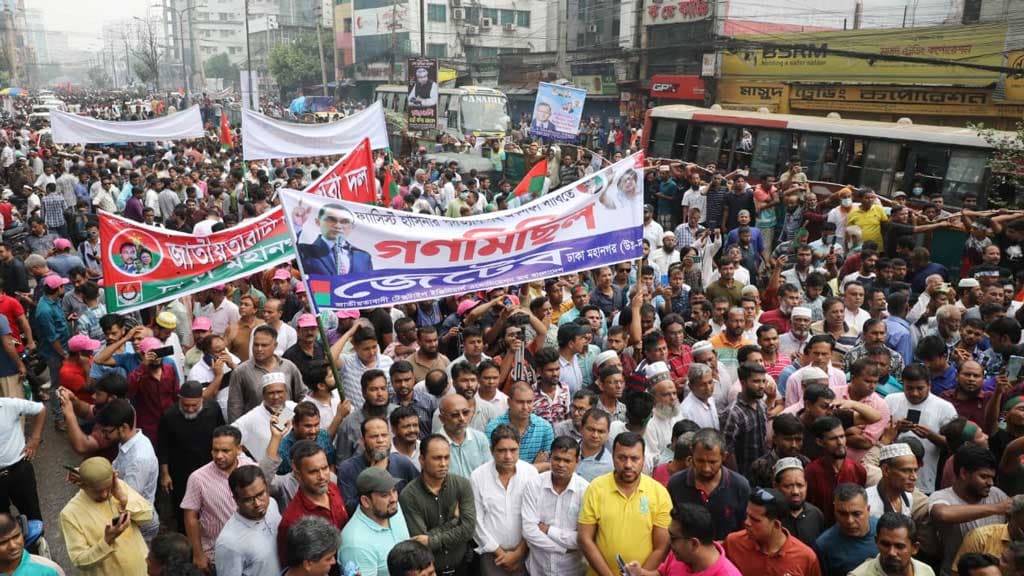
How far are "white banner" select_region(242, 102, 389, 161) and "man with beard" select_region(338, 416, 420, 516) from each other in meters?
7.18

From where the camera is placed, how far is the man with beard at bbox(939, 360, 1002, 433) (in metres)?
5.68

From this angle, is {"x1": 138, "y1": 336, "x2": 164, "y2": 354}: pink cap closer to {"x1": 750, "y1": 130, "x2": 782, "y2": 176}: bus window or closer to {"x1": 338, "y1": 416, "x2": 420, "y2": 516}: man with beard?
{"x1": 338, "y1": 416, "x2": 420, "y2": 516}: man with beard

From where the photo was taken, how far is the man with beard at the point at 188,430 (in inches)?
213

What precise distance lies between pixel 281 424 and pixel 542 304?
2719 mm

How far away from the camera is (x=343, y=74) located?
74.6 meters

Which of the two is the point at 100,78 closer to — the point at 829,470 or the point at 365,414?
the point at 365,414

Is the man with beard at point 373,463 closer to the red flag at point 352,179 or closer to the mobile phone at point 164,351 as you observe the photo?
the mobile phone at point 164,351

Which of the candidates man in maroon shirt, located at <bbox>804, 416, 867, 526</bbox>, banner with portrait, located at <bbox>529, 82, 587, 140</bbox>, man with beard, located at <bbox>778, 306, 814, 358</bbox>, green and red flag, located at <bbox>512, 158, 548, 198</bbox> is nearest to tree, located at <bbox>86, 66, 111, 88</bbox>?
banner with portrait, located at <bbox>529, 82, 587, 140</bbox>

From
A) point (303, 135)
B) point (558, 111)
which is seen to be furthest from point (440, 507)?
point (558, 111)

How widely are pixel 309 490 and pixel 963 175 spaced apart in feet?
40.5

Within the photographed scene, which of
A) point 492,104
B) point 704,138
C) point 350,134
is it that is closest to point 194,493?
point 350,134

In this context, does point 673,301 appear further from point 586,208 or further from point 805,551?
point 805,551

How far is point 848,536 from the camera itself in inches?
162

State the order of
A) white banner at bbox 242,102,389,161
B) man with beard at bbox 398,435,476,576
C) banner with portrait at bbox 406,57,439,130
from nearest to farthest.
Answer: man with beard at bbox 398,435,476,576 < white banner at bbox 242,102,389,161 < banner with portrait at bbox 406,57,439,130
